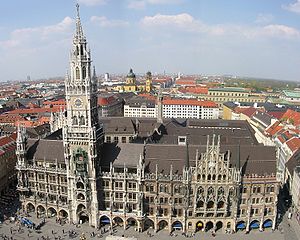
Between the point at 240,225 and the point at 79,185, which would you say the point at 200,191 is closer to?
the point at 240,225

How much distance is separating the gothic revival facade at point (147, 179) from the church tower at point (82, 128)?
238 mm

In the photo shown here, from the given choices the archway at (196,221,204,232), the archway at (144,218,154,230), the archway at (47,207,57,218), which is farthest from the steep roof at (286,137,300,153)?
the archway at (47,207,57,218)

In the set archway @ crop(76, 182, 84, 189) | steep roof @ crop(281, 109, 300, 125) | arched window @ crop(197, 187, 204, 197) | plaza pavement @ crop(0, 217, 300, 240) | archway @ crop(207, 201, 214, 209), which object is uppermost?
steep roof @ crop(281, 109, 300, 125)

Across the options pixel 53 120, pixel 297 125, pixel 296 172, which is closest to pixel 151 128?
pixel 53 120

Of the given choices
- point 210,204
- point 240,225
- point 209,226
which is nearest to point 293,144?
point 240,225

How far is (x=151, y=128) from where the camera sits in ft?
415

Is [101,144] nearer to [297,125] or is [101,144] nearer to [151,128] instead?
[151,128]

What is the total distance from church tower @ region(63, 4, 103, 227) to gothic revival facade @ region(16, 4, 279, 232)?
0.78 feet

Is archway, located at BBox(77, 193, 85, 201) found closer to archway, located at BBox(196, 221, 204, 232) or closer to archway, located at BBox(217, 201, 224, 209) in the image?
archway, located at BBox(196, 221, 204, 232)

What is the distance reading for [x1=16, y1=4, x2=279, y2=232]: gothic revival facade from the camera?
76500mm

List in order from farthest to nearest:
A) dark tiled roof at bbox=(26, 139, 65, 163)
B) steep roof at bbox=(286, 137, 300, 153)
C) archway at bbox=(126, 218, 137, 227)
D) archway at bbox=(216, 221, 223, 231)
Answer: steep roof at bbox=(286, 137, 300, 153) < dark tiled roof at bbox=(26, 139, 65, 163) < archway at bbox=(126, 218, 137, 227) < archway at bbox=(216, 221, 223, 231)

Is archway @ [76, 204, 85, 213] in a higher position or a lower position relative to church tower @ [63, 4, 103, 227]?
lower

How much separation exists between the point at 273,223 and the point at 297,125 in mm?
79247

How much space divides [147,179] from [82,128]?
65.7ft
